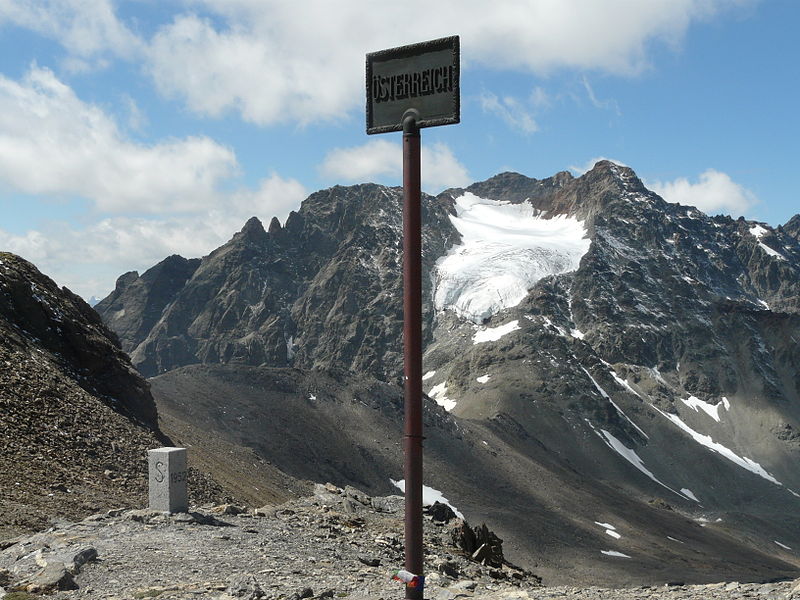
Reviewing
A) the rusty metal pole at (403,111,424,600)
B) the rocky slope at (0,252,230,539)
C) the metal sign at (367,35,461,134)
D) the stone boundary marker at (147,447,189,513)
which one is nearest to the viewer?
the rusty metal pole at (403,111,424,600)

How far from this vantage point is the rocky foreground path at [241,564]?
614 inches

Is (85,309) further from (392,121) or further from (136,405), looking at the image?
(392,121)

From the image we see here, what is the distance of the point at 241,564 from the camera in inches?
720

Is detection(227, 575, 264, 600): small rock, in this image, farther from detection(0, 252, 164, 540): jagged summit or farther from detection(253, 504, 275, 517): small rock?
detection(0, 252, 164, 540): jagged summit

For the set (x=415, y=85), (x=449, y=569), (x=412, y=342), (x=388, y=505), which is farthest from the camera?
(x=388, y=505)

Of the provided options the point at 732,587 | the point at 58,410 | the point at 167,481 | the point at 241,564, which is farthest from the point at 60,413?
the point at 732,587

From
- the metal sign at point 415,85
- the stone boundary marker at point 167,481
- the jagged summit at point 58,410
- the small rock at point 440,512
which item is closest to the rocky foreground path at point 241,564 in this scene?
the stone boundary marker at point 167,481

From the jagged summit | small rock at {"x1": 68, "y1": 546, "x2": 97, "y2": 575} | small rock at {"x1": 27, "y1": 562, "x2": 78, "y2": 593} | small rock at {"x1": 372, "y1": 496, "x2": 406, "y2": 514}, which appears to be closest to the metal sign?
small rock at {"x1": 27, "y1": 562, "x2": 78, "y2": 593}

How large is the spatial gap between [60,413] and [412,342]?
35.0 m

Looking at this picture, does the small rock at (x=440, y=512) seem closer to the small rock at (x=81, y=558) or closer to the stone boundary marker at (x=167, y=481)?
the stone boundary marker at (x=167, y=481)

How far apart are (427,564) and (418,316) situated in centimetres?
1626

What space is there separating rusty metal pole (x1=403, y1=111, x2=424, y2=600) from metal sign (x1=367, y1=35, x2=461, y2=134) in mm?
206

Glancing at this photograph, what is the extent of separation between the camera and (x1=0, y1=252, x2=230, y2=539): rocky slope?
105 ft

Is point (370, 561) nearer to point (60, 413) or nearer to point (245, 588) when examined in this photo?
point (245, 588)
